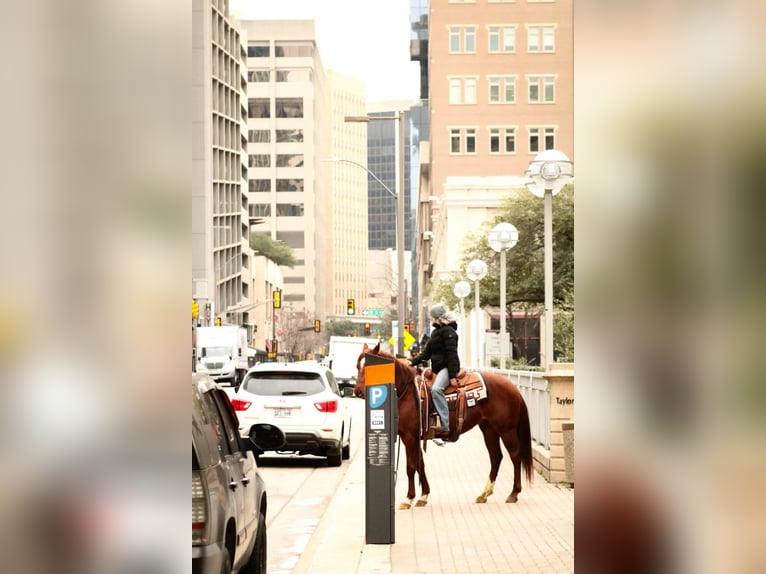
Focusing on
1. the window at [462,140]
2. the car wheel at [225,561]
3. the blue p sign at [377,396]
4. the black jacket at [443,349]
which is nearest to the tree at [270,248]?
the window at [462,140]

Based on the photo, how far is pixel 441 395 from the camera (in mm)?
15617

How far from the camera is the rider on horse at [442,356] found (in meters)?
15.3

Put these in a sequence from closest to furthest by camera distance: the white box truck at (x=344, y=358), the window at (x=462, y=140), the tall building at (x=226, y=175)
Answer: the white box truck at (x=344, y=358) < the window at (x=462, y=140) < the tall building at (x=226, y=175)

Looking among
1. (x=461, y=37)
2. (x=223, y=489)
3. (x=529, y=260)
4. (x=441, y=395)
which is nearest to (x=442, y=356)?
(x=441, y=395)

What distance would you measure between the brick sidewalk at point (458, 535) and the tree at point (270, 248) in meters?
175

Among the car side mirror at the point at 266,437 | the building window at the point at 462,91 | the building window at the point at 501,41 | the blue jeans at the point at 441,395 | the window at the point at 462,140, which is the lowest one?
the blue jeans at the point at 441,395

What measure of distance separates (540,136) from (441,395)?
88907 millimetres

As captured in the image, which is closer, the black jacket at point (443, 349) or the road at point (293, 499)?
the road at point (293, 499)

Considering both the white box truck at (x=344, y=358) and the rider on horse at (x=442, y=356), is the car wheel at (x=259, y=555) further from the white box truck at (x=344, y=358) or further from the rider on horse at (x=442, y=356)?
the white box truck at (x=344, y=358)

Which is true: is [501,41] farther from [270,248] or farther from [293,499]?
[270,248]
